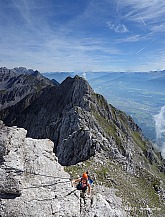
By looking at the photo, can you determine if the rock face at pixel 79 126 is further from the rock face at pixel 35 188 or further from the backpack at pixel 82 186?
the rock face at pixel 35 188

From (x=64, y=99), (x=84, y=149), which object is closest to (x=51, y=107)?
(x=64, y=99)

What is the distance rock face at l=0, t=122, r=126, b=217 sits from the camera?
59.7 feet

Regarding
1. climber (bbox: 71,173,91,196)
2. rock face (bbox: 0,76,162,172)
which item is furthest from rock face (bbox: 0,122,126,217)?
rock face (bbox: 0,76,162,172)

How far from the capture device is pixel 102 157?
37.5m

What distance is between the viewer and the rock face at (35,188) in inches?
716

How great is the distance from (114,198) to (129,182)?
8.43m

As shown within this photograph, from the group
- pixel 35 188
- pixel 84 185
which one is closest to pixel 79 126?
pixel 84 185

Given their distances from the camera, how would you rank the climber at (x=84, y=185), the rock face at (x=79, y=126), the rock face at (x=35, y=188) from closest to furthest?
1. the rock face at (x=35, y=188)
2. the climber at (x=84, y=185)
3. the rock face at (x=79, y=126)

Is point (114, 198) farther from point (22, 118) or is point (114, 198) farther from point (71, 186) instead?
point (22, 118)

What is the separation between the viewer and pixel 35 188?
19.9 m

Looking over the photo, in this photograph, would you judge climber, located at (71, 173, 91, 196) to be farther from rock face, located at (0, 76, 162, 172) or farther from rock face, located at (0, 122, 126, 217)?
rock face, located at (0, 76, 162, 172)

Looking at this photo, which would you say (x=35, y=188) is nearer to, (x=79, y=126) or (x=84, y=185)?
(x=84, y=185)

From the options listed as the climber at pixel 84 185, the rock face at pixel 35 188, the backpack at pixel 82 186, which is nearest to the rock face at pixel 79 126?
the climber at pixel 84 185

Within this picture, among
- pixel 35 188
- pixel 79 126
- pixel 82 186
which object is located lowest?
pixel 82 186
